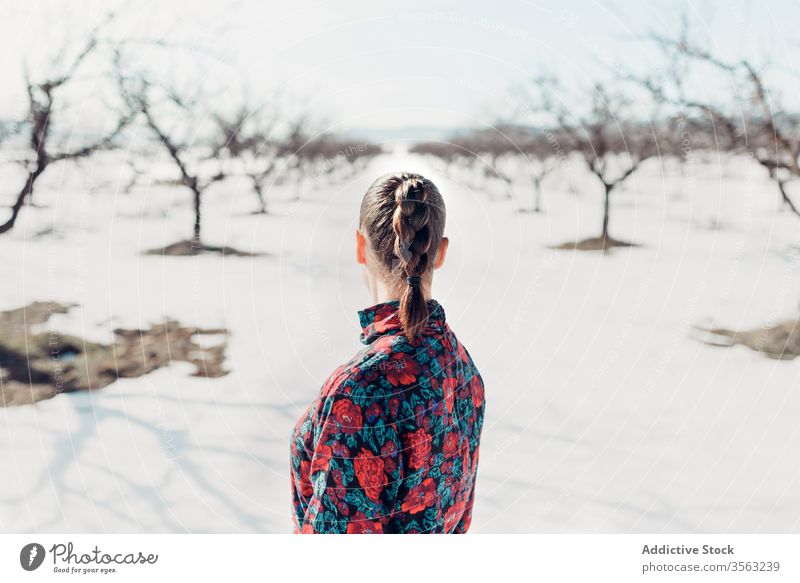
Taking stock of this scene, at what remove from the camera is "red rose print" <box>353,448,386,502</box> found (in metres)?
1.16

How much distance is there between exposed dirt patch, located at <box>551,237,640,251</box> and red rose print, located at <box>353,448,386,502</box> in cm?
288

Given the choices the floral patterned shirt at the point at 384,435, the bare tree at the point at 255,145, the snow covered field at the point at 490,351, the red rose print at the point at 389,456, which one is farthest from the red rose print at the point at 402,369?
the bare tree at the point at 255,145

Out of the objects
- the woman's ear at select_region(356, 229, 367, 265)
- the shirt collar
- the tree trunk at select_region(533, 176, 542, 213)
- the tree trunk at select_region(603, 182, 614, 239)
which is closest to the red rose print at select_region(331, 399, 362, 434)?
the shirt collar

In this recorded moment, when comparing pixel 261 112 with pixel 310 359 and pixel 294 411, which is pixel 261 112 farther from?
pixel 294 411

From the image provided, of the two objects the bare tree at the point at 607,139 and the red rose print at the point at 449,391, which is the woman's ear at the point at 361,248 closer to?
the red rose print at the point at 449,391

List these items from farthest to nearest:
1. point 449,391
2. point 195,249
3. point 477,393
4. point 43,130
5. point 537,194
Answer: point 537,194 < point 195,249 < point 43,130 < point 477,393 < point 449,391

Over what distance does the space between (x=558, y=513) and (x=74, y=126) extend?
9.51 ft

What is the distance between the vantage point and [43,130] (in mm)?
3320

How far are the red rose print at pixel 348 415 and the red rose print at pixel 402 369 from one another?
0.25 feet

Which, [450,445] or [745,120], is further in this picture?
[745,120]

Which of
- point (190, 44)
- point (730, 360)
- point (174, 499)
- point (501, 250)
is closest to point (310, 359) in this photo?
point (174, 499)

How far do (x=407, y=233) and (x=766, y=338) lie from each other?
A: 298 centimetres

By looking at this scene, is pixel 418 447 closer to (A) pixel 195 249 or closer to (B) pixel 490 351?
(B) pixel 490 351

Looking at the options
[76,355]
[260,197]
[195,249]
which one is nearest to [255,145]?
[260,197]
